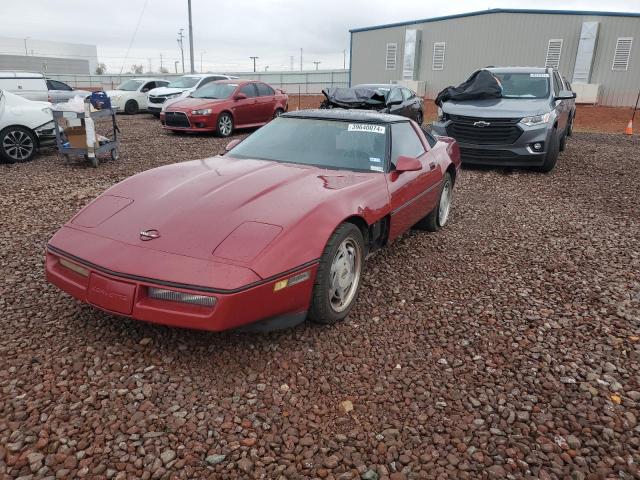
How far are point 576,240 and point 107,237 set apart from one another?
462 centimetres

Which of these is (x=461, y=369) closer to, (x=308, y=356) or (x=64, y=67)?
(x=308, y=356)

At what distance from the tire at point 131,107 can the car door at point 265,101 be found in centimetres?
749

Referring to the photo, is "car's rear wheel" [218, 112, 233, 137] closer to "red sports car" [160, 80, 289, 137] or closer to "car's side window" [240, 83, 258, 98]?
"red sports car" [160, 80, 289, 137]

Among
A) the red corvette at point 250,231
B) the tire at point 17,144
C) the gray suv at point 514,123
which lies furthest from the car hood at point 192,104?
the red corvette at point 250,231

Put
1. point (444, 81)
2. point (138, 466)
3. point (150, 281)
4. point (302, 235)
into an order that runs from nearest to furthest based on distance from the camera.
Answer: point (138, 466) < point (150, 281) < point (302, 235) < point (444, 81)

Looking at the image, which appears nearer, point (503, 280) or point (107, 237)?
point (107, 237)

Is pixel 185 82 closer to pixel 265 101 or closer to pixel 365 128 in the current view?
pixel 265 101

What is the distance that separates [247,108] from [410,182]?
9656 mm

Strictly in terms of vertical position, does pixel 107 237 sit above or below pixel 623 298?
above

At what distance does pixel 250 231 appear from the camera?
2732 mm

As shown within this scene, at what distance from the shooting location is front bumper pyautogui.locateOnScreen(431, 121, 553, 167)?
8039mm

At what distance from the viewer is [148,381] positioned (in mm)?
2576

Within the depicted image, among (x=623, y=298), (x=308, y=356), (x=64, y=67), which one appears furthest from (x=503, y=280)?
(x=64, y=67)

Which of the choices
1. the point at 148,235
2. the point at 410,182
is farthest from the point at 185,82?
the point at 148,235
